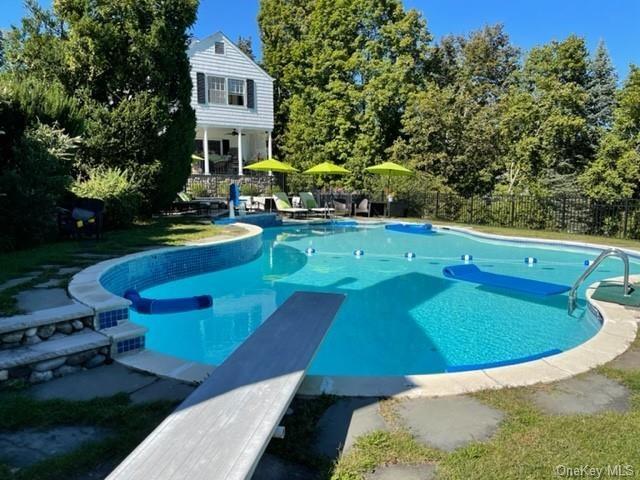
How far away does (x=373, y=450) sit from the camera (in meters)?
2.41

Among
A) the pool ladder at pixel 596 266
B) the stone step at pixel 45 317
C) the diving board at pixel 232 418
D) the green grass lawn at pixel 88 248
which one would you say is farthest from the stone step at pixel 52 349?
the pool ladder at pixel 596 266

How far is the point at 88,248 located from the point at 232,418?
6973 mm

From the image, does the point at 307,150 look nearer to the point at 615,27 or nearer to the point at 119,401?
the point at 615,27

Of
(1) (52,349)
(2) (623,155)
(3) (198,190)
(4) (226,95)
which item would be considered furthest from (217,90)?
(1) (52,349)

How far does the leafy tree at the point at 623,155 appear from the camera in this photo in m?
13.8

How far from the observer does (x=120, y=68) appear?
38.3ft

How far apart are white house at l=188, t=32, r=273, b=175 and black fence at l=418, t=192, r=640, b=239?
10.8 m

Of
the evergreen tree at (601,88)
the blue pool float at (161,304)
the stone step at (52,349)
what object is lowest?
the blue pool float at (161,304)

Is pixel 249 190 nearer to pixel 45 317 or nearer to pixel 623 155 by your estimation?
pixel 623 155

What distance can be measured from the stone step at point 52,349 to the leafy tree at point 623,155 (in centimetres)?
1550

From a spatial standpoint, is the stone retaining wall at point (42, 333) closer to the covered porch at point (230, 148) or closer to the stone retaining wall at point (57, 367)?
the stone retaining wall at point (57, 367)

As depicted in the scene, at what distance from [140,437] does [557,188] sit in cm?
1953

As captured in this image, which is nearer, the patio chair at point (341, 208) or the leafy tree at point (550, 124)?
the leafy tree at point (550, 124)

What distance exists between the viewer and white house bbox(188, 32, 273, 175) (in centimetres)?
2292
